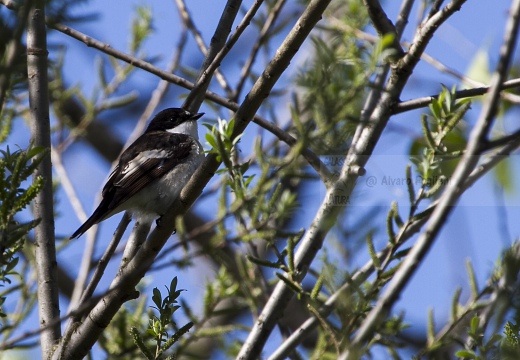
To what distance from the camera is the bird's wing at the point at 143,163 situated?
229 inches

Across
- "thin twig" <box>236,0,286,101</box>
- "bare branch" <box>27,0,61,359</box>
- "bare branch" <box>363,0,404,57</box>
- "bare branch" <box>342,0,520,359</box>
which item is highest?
"thin twig" <box>236,0,286,101</box>

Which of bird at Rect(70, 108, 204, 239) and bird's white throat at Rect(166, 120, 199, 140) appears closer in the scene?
bird at Rect(70, 108, 204, 239)

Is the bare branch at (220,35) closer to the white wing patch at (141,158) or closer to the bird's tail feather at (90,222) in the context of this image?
the bird's tail feather at (90,222)

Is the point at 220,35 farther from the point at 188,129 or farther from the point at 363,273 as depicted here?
the point at 188,129

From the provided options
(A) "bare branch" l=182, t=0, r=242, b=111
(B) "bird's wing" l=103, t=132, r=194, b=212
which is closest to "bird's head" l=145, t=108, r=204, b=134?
(B) "bird's wing" l=103, t=132, r=194, b=212

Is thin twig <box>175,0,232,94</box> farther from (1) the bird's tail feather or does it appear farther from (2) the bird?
(1) the bird's tail feather

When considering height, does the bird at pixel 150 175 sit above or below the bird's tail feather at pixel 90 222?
above

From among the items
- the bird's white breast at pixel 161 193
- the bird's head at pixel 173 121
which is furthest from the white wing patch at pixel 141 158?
the bird's head at pixel 173 121

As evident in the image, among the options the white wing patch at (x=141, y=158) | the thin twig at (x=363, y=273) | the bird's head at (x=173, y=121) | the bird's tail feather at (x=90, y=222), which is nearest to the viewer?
the thin twig at (x=363, y=273)

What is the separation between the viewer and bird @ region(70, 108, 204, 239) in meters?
5.68

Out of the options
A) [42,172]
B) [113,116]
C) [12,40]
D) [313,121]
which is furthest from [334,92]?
[113,116]

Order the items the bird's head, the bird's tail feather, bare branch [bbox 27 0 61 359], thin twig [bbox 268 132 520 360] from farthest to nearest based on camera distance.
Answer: the bird's head → the bird's tail feather → bare branch [bbox 27 0 61 359] → thin twig [bbox 268 132 520 360]

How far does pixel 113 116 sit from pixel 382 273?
591 centimetres

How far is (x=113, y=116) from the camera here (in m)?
8.52
